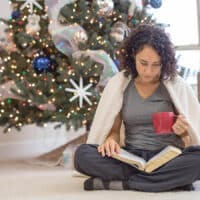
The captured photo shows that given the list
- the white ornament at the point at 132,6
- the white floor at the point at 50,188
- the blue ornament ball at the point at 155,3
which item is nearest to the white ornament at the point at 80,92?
the white floor at the point at 50,188

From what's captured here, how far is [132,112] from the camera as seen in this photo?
189 centimetres

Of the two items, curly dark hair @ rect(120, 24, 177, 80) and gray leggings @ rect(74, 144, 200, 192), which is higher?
curly dark hair @ rect(120, 24, 177, 80)

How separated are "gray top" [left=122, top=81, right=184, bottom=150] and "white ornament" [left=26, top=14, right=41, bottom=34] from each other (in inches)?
36.5

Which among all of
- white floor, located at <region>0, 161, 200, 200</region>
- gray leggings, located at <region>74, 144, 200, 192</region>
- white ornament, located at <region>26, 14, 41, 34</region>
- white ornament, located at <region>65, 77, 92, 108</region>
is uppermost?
white ornament, located at <region>26, 14, 41, 34</region>

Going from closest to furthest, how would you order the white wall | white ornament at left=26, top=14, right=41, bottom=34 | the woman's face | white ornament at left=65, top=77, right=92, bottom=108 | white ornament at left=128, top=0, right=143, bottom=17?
the woman's face
white ornament at left=65, top=77, right=92, bottom=108
white ornament at left=26, top=14, right=41, bottom=34
white ornament at left=128, top=0, right=143, bottom=17
the white wall

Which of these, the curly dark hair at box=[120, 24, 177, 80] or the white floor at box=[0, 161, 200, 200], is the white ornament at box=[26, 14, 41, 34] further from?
the curly dark hair at box=[120, 24, 177, 80]

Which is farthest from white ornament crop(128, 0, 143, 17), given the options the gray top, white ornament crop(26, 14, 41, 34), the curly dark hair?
the gray top

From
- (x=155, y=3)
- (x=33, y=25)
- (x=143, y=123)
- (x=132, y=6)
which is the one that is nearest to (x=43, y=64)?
(x=33, y=25)

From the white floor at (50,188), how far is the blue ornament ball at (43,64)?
1.65 feet

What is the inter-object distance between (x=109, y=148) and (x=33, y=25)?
112cm

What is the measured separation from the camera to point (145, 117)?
1878 millimetres

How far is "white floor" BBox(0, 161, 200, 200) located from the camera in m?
1.72

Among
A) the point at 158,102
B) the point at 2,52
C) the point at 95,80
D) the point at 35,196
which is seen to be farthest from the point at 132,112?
the point at 2,52

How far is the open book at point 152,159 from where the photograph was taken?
174 centimetres
